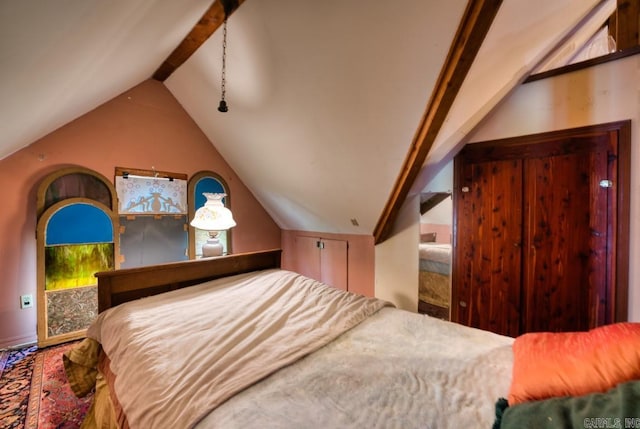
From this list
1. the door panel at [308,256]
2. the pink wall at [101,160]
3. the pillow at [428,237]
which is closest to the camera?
the pink wall at [101,160]

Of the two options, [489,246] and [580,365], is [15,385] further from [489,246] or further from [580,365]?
[489,246]

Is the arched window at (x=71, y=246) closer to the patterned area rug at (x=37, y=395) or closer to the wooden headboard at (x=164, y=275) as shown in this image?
the patterned area rug at (x=37, y=395)

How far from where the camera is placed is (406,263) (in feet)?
9.69

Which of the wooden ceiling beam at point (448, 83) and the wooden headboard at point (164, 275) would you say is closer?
the wooden ceiling beam at point (448, 83)

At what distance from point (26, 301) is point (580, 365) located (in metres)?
3.87

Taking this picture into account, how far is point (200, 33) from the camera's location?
7.26 feet

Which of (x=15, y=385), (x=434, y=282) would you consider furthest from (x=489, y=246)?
(x=15, y=385)

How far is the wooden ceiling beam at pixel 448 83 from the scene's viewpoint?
1.42m

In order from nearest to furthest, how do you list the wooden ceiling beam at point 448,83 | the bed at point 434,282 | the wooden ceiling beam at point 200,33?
the wooden ceiling beam at point 448,83 → the wooden ceiling beam at point 200,33 → the bed at point 434,282

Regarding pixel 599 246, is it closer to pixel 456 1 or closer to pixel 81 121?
pixel 456 1

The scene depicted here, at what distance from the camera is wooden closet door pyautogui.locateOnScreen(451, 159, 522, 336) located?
2320 millimetres

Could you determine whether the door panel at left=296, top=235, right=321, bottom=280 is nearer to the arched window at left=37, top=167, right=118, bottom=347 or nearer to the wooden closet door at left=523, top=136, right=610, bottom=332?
the arched window at left=37, top=167, right=118, bottom=347

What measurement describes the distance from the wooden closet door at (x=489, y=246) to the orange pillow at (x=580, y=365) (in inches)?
61.3

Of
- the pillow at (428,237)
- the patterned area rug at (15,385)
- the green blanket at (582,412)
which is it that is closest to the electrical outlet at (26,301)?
the patterned area rug at (15,385)
